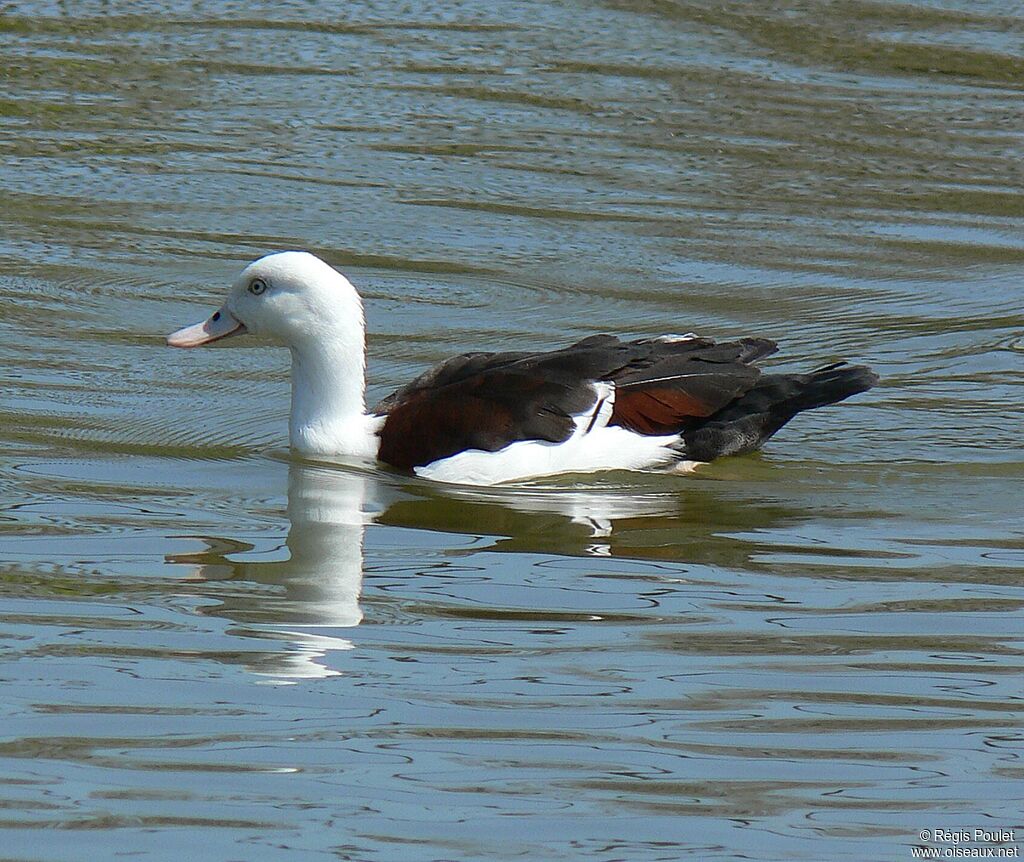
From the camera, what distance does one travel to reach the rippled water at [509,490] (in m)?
5.18

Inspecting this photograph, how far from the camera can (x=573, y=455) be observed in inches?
340

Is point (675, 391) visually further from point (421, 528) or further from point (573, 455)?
point (421, 528)

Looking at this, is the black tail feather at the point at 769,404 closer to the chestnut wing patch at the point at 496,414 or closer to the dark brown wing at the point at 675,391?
the dark brown wing at the point at 675,391

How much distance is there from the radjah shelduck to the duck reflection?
5.6 inches

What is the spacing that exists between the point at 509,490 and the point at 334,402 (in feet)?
3.16

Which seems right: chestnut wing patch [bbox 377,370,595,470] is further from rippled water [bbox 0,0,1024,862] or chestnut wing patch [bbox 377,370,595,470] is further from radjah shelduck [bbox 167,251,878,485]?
rippled water [bbox 0,0,1024,862]

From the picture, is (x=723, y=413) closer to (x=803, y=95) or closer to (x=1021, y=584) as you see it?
(x=1021, y=584)

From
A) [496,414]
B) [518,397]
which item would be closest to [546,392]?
[518,397]

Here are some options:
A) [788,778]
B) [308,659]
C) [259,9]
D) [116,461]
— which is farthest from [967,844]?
[259,9]

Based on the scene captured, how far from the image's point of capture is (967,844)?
4.82 meters

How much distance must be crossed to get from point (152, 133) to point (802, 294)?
5164mm

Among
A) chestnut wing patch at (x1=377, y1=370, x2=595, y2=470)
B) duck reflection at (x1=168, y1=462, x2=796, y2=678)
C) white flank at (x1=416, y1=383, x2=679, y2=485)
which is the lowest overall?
duck reflection at (x1=168, y1=462, x2=796, y2=678)

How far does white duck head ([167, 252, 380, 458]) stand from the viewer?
889 cm

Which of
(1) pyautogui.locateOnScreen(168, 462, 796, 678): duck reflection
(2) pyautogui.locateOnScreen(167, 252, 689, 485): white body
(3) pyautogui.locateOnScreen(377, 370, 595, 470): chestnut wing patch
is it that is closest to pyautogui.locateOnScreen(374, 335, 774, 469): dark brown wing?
(3) pyautogui.locateOnScreen(377, 370, 595, 470): chestnut wing patch
